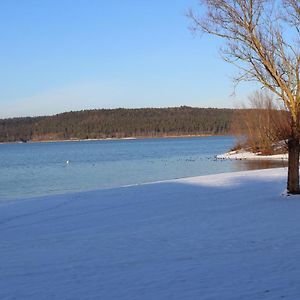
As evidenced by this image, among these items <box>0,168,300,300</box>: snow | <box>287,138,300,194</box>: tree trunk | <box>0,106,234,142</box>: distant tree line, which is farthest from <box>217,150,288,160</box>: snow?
<box>0,106,234,142</box>: distant tree line

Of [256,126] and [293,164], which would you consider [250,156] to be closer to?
[256,126]

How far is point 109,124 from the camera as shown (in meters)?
180

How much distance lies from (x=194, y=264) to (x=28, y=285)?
243cm

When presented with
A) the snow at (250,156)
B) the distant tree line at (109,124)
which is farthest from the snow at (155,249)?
the distant tree line at (109,124)

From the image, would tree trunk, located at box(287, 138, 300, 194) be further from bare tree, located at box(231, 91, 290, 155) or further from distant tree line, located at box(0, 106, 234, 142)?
distant tree line, located at box(0, 106, 234, 142)

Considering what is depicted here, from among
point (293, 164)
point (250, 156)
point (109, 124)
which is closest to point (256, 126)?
point (250, 156)

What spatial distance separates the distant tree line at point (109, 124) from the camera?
17450 centimetres

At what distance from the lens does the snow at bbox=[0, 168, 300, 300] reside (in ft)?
21.5

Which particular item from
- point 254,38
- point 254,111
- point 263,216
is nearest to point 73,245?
point 263,216

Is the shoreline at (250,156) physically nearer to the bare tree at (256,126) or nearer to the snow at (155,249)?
the bare tree at (256,126)

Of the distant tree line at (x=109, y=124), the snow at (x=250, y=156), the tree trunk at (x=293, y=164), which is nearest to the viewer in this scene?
the tree trunk at (x=293, y=164)

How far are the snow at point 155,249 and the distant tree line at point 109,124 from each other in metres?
157

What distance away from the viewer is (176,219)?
12.3m

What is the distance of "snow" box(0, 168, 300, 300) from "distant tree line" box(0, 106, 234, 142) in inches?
6173
